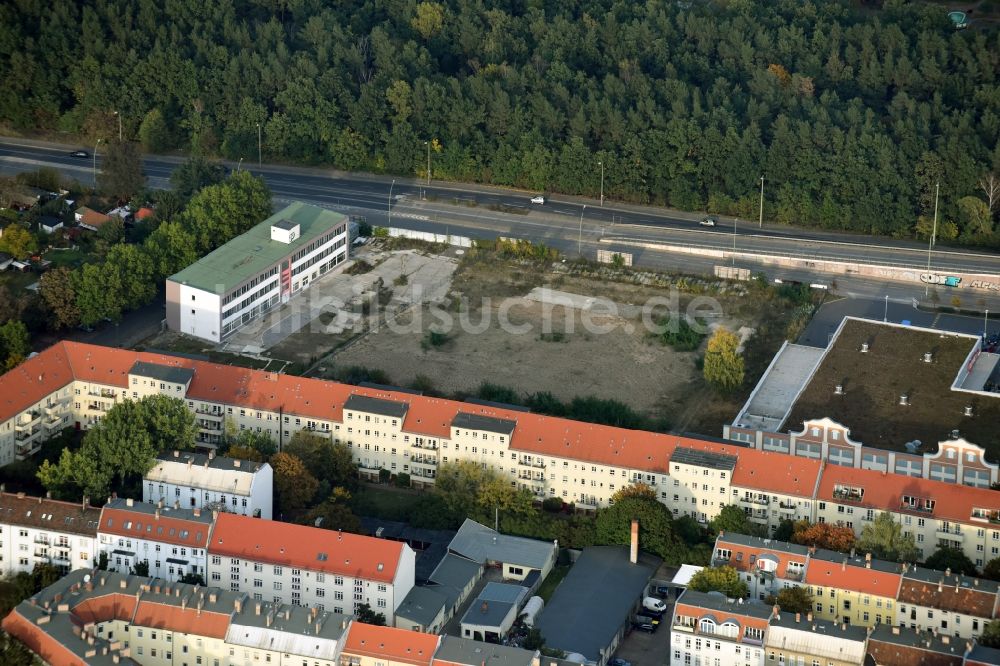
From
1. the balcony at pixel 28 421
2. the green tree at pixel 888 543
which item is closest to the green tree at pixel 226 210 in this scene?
the balcony at pixel 28 421

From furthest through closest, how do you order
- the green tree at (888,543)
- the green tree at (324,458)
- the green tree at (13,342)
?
the green tree at (13,342)
the green tree at (324,458)
the green tree at (888,543)

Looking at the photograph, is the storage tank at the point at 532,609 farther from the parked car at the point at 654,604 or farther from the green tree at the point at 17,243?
the green tree at the point at 17,243

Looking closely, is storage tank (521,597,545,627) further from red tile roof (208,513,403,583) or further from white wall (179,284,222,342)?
white wall (179,284,222,342)

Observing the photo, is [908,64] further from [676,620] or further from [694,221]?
[676,620]

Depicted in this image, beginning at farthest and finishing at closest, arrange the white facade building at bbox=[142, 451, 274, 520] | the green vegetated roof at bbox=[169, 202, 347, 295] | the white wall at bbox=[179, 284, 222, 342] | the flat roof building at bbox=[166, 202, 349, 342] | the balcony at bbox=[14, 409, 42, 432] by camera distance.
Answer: the green vegetated roof at bbox=[169, 202, 347, 295] < the flat roof building at bbox=[166, 202, 349, 342] < the white wall at bbox=[179, 284, 222, 342] < the balcony at bbox=[14, 409, 42, 432] < the white facade building at bbox=[142, 451, 274, 520]

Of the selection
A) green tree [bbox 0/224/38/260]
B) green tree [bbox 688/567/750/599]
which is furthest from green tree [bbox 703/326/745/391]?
green tree [bbox 0/224/38/260]
